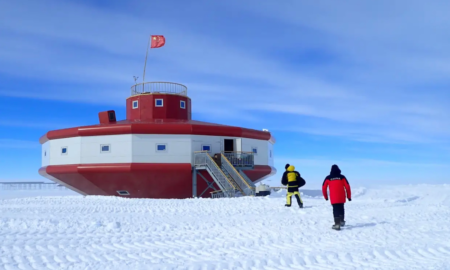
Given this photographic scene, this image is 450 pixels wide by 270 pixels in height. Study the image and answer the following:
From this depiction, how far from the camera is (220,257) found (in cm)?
736

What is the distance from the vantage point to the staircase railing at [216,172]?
71.3ft

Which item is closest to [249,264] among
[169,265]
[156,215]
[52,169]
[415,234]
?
[169,265]

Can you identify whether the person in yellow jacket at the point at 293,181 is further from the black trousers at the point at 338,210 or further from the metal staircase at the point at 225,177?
the metal staircase at the point at 225,177

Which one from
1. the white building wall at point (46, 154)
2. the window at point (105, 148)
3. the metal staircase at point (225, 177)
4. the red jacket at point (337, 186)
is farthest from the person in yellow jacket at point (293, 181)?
the white building wall at point (46, 154)

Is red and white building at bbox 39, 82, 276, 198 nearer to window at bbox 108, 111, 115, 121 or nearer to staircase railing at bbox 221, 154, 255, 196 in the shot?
staircase railing at bbox 221, 154, 255, 196

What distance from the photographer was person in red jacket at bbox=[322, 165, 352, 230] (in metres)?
10.3

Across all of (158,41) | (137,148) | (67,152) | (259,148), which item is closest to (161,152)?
(137,148)

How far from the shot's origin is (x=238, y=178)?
73.8 ft

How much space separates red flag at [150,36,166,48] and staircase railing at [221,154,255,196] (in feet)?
40.9

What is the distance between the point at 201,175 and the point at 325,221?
14418 millimetres

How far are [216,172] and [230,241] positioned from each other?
1472cm

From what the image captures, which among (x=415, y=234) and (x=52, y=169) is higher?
(x=52, y=169)

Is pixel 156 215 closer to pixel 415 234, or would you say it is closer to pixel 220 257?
pixel 220 257

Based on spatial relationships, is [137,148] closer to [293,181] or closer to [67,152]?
[67,152]
